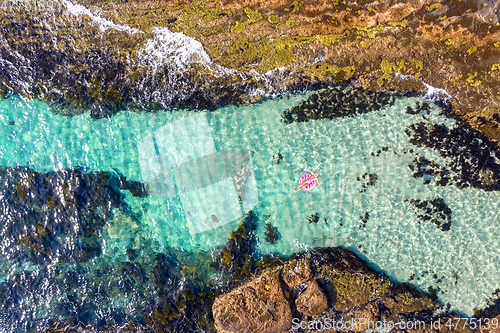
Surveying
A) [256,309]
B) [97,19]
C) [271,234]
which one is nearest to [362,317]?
[256,309]

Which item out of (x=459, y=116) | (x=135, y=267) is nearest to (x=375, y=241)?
(x=459, y=116)

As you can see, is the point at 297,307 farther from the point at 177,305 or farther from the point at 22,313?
the point at 22,313

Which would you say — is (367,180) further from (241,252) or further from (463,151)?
(241,252)

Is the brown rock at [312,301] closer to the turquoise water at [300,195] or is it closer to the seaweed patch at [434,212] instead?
the turquoise water at [300,195]

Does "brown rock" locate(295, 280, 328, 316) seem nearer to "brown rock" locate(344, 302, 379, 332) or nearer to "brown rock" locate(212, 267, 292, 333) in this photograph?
"brown rock" locate(212, 267, 292, 333)

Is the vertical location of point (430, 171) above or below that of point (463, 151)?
below

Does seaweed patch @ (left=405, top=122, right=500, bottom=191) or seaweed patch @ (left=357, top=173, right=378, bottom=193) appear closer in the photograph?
seaweed patch @ (left=405, top=122, right=500, bottom=191)

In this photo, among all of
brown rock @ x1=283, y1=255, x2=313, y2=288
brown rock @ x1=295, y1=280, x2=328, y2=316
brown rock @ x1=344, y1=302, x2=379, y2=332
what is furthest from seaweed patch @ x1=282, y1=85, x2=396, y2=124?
brown rock @ x1=344, y1=302, x2=379, y2=332
